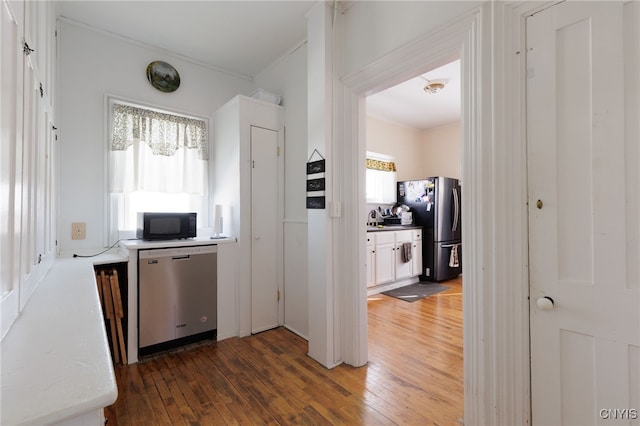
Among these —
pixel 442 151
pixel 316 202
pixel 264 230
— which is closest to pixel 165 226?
pixel 264 230

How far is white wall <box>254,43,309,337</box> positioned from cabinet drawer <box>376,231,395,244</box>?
5.66 feet

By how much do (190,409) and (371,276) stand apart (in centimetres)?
282

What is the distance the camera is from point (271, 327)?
296 centimetres

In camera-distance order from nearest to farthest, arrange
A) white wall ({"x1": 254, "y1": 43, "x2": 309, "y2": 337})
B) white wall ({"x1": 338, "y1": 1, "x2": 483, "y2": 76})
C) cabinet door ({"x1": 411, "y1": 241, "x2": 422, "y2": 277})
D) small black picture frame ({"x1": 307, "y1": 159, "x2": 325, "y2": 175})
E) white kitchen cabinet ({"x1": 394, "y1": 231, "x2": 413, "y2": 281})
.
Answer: white wall ({"x1": 338, "y1": 1, "x2": 483, "y2": 76})
small black picture frame ({"x1": 307, "y1": 159, "x2": 325, "y2": 175})
white wall ({"x1": 254, "y1": 43, "x2": 309, "y2": 337})
white kitchen cabinet ({"x1": 394, "y1": 231, "x2": 413, "y2": 281})
cabinet door ({"x1": 411, "y1": 241, "x2": 422, "y2": 277})

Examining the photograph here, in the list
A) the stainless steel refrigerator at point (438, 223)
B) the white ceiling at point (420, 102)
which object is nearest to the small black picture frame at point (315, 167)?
the white ceiling at point (420, 102)

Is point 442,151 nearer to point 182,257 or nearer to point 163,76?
point 163,76

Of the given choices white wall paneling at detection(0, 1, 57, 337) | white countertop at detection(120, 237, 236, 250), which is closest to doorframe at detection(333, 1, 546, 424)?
white wall paneling at detection(0, 1, 57, 337)

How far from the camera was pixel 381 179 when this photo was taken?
203 inches

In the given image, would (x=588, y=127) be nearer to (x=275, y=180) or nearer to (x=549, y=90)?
(x=549, y=90)

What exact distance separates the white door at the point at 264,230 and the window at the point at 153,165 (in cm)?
68

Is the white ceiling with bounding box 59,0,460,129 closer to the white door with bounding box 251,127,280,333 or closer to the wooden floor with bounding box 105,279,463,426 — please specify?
the white door with bounding box 251,127,280,333

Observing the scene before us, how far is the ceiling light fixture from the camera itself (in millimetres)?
3535

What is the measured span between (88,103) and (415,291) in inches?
174

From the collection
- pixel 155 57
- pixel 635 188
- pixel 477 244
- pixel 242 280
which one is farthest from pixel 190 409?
pixel 155 57
